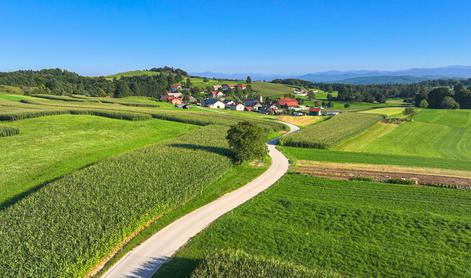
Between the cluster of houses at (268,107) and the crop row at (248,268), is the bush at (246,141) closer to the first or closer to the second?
the crop row at (248,268)

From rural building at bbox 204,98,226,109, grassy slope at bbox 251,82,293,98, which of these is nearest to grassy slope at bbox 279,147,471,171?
rural building at bbox 204,98,226,109

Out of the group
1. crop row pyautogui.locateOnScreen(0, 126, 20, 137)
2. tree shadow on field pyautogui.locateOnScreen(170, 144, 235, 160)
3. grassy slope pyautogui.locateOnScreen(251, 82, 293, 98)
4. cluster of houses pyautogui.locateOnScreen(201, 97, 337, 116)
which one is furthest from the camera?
grassy slope pyautogui.locateOnScreen(251, 82, 293, 98)

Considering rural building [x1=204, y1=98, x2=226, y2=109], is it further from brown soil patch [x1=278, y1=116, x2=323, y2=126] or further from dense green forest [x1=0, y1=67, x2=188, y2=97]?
dense green forest [x1=0, y1=67, x2=188, y2=97]

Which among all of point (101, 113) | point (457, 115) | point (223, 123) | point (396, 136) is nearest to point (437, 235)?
point (396, 136)

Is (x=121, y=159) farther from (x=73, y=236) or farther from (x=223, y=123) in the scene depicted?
(x=223, y=123)

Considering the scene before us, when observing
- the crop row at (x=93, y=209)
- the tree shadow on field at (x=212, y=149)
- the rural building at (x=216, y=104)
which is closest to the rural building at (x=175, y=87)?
the rural building at (x=216, y=104)

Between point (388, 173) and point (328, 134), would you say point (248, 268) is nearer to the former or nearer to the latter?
point (388, 173)
